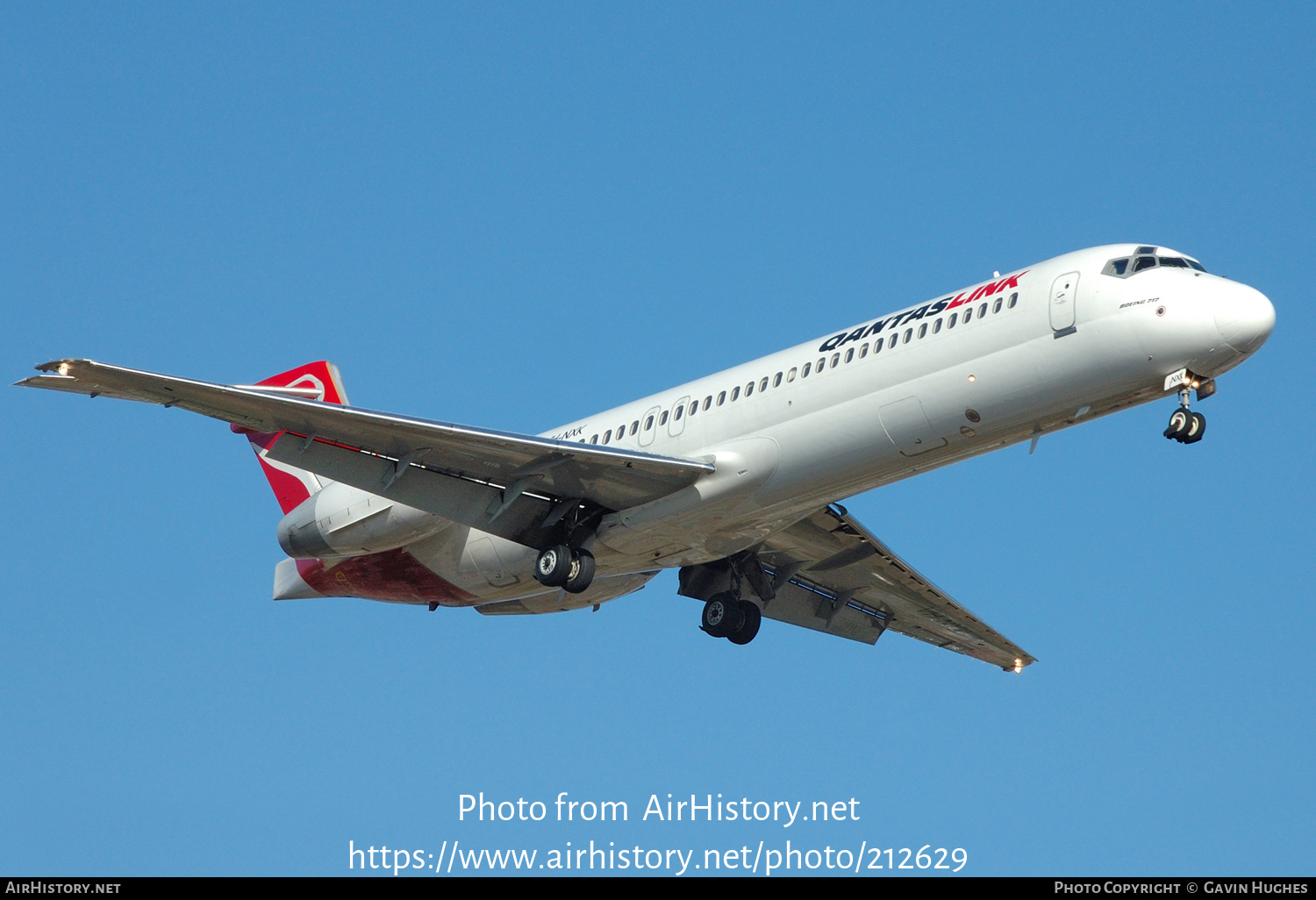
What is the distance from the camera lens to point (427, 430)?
2642cm

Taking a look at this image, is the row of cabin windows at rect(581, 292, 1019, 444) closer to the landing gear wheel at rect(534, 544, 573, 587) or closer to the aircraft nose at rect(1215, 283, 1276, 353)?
the landing gear wheel at rect(534, 544, 573, 587)

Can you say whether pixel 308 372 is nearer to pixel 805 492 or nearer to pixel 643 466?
pixel 643 466

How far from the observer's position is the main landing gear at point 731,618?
31547mm

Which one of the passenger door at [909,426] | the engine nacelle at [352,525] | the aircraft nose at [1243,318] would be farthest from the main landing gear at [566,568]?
the aircraft nose at [1243,318]

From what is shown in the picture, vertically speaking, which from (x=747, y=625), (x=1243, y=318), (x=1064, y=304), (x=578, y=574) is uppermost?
(x=1064, y=304)

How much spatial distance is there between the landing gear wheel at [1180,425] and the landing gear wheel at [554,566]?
395 inches

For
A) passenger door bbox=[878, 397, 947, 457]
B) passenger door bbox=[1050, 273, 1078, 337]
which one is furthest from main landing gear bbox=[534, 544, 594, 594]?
passenger door bbox=[1050, 273, 1078, 337]

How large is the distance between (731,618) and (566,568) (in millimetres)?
5103

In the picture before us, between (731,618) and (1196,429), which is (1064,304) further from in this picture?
(731,618)

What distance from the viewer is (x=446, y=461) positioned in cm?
2736

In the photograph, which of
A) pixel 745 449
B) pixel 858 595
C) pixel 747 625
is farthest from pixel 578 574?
pixel 858 595

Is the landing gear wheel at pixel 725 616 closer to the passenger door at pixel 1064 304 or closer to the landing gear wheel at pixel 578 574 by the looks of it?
the landing gear wheel at pixel 578 574

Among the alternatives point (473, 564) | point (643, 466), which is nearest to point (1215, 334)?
point (643, 466)
